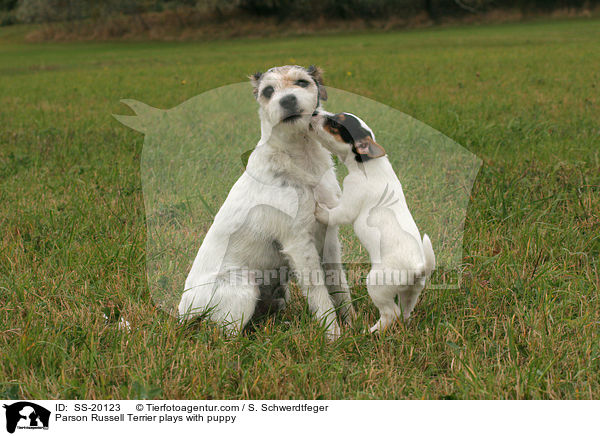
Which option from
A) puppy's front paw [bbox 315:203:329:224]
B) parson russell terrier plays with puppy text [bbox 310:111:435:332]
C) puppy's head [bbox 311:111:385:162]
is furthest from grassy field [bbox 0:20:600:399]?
puppy's head [bbox 311:111:385:162]

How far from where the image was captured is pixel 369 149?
286 centimetres

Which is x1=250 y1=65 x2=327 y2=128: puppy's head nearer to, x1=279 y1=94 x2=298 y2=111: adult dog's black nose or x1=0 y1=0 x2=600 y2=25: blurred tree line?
x1=279 y1=94 x2=298 y2=111: adult dog's black nose

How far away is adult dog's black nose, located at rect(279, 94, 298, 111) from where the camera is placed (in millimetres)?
2885

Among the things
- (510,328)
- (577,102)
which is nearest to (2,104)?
(577,102)

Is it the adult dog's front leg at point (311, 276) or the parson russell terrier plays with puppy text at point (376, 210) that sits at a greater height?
the parson russell terrier plays with puppy text at point (376, 210)

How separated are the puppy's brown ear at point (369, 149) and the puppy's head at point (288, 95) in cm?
32

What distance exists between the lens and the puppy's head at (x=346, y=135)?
287 cm

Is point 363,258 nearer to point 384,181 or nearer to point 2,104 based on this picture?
point 384,181

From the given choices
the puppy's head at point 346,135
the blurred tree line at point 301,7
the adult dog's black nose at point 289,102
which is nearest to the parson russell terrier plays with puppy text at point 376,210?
the puppy's head at point 346,135

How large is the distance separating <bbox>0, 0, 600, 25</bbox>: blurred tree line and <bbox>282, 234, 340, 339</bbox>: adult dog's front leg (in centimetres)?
3961

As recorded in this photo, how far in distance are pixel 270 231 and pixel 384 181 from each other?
2.25ft
